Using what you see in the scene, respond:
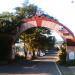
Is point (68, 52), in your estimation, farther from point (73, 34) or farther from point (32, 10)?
point (32, 10)

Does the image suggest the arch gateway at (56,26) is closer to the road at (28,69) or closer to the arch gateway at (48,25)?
the arch gateway at (48,25)

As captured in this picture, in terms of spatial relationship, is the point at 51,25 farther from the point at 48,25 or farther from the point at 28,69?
the point at 28,69

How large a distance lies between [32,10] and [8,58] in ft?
56.7

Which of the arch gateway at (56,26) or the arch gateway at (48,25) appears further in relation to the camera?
the arch gateway at (48,25)

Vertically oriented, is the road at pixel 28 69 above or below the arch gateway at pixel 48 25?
below

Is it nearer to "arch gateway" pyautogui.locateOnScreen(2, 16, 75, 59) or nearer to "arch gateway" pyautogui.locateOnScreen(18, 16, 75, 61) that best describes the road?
"arch gateway" pyautogui.locateOnScreen(18, 16, 75, 61)

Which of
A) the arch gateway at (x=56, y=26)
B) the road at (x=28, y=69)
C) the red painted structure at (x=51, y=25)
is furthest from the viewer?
the red painted structure at (x=51, y=25)

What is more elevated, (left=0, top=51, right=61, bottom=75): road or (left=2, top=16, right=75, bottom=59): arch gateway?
(left=2, top=16, right=75, bottom=59): arch gateway

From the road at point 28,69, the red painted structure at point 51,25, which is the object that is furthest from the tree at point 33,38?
the road at point 28,69

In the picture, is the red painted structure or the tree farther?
the tree

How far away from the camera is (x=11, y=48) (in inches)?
2005

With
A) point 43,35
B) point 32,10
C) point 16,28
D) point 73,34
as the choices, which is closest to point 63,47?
point 73,34

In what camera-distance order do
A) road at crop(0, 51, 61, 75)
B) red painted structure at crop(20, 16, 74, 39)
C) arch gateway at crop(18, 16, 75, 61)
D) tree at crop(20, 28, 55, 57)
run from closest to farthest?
road at crop(0, 51, 61, 75), arch gateway at crop(18, 16, 75, 61), red painted structure at crop(20, 16, 74, 39), tree at crop(20, 28, 55, 57)

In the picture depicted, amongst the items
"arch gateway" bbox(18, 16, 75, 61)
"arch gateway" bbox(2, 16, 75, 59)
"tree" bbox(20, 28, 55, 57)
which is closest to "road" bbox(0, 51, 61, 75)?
"arch gateway" bbox(18, 16, 75, 61)
